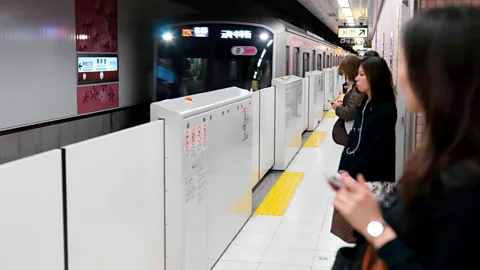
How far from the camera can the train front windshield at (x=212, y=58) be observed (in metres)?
9.65

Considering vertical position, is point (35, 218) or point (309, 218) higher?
point (35, 218)

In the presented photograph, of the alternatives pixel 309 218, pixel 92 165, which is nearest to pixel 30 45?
pixel 309 218

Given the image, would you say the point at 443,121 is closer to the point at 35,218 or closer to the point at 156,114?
the point at 35,218

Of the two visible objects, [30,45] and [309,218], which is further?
[30,45]

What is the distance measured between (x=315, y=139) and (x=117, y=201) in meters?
8.11

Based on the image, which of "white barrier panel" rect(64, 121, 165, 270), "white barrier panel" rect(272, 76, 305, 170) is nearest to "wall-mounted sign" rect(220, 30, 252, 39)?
"white barrier panel" rect(272, 76, 305, 170)

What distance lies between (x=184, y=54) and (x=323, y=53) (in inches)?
366

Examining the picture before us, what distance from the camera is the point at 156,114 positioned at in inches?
125

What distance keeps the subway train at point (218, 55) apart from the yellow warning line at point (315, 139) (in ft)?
4.19

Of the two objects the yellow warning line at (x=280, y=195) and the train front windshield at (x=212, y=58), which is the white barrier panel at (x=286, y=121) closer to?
the yellow warning line at (x=280, y=195)

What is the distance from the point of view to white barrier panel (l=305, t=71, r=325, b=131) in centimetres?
1112

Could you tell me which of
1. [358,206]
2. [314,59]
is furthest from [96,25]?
[358,206]

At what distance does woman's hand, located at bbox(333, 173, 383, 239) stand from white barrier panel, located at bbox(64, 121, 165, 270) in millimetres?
1209

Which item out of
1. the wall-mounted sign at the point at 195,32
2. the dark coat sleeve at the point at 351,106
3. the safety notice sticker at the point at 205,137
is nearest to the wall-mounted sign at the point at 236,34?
the wall-mounted sign at the point at 195,32
